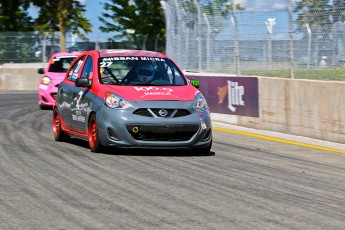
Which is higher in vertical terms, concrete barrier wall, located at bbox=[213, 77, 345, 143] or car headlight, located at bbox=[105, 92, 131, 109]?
car headlight, located at bbox=[105, 92, 131, 109]

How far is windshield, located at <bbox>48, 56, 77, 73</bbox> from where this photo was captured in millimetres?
22766

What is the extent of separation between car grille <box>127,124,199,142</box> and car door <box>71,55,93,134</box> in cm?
103

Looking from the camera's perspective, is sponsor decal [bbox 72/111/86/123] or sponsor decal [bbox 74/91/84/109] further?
sponsor decal [bbox 74/91/84/109]

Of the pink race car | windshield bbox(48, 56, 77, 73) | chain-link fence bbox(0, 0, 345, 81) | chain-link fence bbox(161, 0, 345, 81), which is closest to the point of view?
chain-link fence bbox(0, 0, 345, 81)

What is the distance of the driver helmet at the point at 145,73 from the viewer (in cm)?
1283

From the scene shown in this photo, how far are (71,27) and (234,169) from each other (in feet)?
159

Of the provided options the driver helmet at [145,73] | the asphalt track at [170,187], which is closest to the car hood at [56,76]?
the asphalt track at [170,187]

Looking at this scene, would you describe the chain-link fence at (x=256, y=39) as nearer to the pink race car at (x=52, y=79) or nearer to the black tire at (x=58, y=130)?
the pink race car at (x=52, y=79)

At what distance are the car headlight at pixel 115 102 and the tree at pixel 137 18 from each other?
133 ft

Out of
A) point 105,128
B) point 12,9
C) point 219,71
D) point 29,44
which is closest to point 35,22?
point 12,9

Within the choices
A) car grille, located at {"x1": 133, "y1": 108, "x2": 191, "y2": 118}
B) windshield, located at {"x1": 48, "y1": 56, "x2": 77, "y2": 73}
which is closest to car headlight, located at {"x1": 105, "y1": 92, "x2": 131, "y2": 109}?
car grille, located at {"x1": 133, "y1": 108, "x2": 191, "y2": 118}

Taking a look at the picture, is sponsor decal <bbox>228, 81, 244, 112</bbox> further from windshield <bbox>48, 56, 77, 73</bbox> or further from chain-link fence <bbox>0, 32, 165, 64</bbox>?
chain-link fence <bbox>0, 32, 165, 64</bbox>

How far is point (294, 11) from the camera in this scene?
54.3 ft

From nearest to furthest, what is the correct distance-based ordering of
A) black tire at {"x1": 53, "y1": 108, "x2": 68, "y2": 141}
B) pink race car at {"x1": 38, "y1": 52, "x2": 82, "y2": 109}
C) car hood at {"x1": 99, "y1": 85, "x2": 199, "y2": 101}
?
car hood at {"x1": 99, "y1": 85, "x2": 199, "y2": 101} → black tire at {"x1": 53, "y1": 108, "x2": 68, "y2": 141} → pink race car at {"x1": 38, "y1": 52, "x2": 82, "y2": 109}
